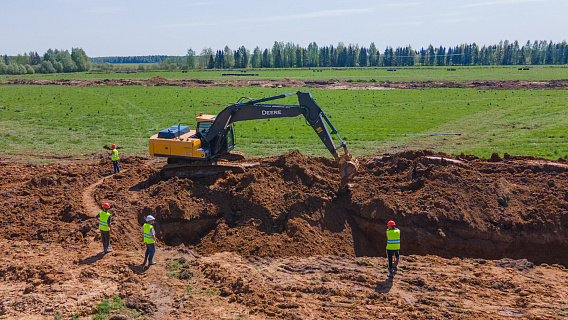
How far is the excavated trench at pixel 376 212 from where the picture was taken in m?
13.1

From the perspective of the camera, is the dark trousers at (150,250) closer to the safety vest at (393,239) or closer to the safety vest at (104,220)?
the safety vest at (104,220)

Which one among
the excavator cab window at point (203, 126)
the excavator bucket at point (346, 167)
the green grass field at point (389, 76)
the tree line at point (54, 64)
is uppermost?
the tree line at point (54, 64)

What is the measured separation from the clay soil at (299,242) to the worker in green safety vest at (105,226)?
0.41 m

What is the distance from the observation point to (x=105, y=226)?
38.4 feet

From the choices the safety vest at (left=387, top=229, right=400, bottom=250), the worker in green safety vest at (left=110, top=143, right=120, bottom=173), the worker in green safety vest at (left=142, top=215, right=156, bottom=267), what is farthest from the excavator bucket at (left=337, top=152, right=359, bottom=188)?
the worker in green safety vest at (left=110, top=143, right=120, bottom=173)

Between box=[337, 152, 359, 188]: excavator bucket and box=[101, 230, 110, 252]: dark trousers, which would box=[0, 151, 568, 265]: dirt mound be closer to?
box=[337, 152, 359, 188]: excavator bucket

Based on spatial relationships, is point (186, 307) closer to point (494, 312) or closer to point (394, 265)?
point (394, 265)

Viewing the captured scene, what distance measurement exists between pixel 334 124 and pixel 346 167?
18140mm

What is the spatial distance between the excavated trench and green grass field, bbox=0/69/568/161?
25.9ft

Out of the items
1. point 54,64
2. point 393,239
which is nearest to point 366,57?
point 54,64

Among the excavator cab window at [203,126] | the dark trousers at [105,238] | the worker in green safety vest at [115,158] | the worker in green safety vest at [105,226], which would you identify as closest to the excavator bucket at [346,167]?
the excavator cab window at [203,126]

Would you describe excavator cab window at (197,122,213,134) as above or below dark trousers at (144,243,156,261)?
above

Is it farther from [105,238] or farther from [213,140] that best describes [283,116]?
[105,238]

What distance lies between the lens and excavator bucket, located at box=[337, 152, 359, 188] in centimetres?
1468
